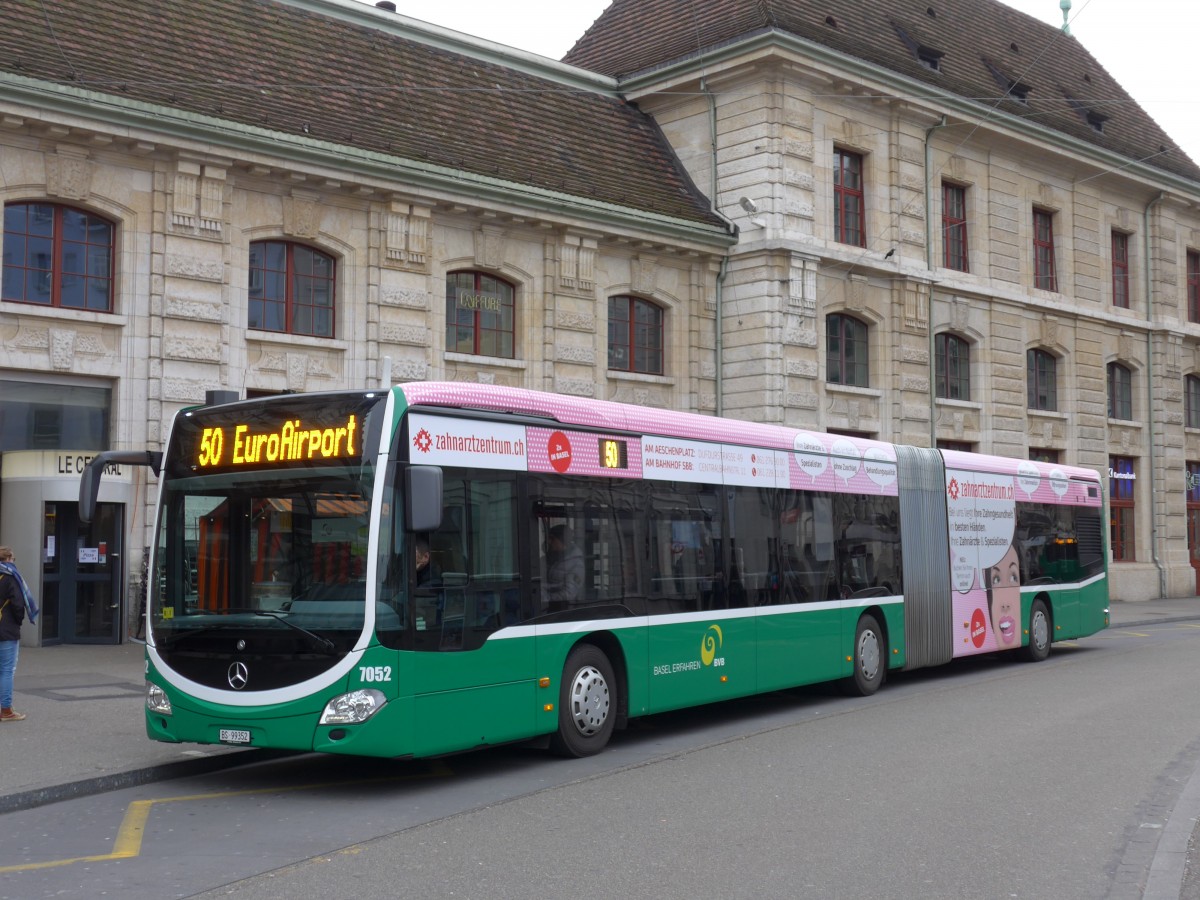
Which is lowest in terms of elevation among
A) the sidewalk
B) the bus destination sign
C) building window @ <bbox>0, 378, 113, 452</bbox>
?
the sidewalk

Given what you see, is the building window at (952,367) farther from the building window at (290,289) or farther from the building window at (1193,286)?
the building window at (290,289)

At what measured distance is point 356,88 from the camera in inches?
888

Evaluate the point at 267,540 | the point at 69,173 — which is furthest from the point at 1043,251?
the point at 267,540

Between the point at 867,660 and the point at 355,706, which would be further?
the point at 867,660

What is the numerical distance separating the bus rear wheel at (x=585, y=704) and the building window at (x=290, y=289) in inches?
424

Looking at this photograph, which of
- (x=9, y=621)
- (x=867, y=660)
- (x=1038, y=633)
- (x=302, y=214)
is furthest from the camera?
(x=302, y=214)

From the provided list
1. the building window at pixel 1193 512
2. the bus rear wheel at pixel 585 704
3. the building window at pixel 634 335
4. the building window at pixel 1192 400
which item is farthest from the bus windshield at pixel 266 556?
the building window at pixel 1192 400

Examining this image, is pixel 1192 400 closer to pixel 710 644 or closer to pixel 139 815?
pixel 710 644

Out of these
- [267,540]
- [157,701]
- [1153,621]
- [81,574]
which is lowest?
[1153,621]

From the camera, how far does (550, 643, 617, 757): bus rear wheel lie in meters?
11.1

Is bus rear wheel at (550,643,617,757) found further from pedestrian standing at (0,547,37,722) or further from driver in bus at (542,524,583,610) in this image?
pedestrian standing at (0,547,37,722)

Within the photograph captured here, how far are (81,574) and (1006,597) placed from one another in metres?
12.7

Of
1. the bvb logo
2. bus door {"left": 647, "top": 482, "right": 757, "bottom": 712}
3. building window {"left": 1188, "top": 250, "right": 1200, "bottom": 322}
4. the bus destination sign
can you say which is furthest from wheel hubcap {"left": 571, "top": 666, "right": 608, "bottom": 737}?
building window {"left": 1188, "top": 250, "right": 1200, "bottom": 322}

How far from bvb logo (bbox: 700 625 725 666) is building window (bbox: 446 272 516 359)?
11066 mm
